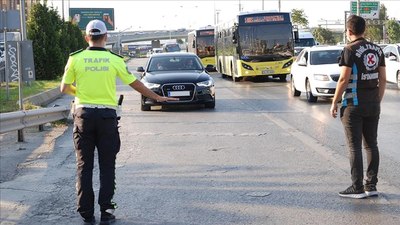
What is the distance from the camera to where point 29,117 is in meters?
10.8

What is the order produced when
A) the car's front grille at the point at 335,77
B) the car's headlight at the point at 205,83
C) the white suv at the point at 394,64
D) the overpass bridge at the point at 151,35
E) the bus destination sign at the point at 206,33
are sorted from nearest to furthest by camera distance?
the car's headlight at the point at 205,83 < the car's front grille at the point at 335,77 < the white suv at the point at 394,64 < the bus destination sign at the point at 206,33 < the overpass bridge at the point at 151,35

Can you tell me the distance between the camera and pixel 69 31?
40500mm

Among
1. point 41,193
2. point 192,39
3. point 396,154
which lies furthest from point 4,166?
point 192,39

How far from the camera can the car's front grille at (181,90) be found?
15.4 m

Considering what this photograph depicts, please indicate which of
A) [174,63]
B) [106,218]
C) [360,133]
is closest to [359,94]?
[360,133]

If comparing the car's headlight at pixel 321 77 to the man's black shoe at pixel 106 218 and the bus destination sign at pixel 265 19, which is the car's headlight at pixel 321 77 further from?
the man's black shoe at pixel 106 218

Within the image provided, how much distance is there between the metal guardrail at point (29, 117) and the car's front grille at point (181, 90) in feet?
10.1

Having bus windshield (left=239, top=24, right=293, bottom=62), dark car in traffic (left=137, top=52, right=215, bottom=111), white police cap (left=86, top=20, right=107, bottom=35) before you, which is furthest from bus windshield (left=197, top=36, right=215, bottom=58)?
white police cap (left=86, top=20, right=107, bottom=35)

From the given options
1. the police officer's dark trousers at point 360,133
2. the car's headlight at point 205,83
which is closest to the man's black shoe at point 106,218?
the police officer's dark trousers at point 360,133

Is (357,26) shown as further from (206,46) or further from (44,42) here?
(206,46)

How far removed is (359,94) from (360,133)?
41 cm

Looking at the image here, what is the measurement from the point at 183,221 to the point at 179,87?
9.90 metres

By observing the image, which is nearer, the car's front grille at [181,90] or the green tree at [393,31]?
the car's front grille at [181,90]

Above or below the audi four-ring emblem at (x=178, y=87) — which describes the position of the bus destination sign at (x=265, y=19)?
above
